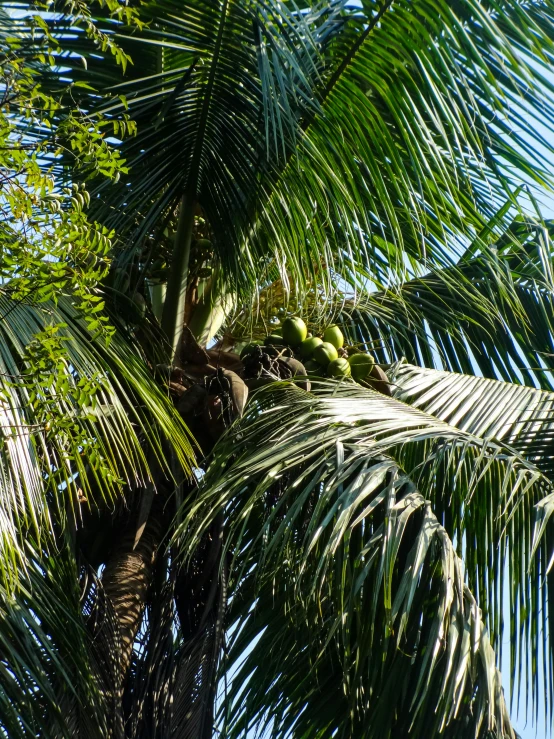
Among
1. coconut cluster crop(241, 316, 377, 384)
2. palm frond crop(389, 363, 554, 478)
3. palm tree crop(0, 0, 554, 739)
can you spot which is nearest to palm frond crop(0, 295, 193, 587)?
palm tree crop(0, 0, 554, 739)

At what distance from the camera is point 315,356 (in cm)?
403

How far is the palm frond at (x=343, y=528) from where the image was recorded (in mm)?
3055

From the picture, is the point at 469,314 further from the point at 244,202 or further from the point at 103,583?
the point at 103,583

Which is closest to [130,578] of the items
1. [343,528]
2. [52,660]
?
[52,660]

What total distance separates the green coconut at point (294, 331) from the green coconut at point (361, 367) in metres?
0.23

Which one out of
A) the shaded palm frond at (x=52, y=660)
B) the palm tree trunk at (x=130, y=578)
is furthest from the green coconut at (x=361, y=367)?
the shaded palm frond at (x=52, y=660)

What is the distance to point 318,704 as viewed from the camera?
11.2 ft

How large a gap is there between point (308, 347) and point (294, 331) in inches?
3.2

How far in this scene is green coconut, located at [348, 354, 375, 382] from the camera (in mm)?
4035

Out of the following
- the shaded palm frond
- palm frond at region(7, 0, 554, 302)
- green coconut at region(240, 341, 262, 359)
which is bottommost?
the shaded palm frond

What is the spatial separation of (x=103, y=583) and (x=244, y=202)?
1.45 m

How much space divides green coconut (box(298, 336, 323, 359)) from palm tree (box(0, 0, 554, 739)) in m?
0.16

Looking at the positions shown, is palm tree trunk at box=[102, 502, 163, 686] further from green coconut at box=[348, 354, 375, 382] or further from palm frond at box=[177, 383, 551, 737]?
green coconut at box=[348, 354, 375, 382]

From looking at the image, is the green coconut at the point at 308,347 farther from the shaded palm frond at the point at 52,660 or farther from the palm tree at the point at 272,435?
the shaded palm frond at the point at 52,660
